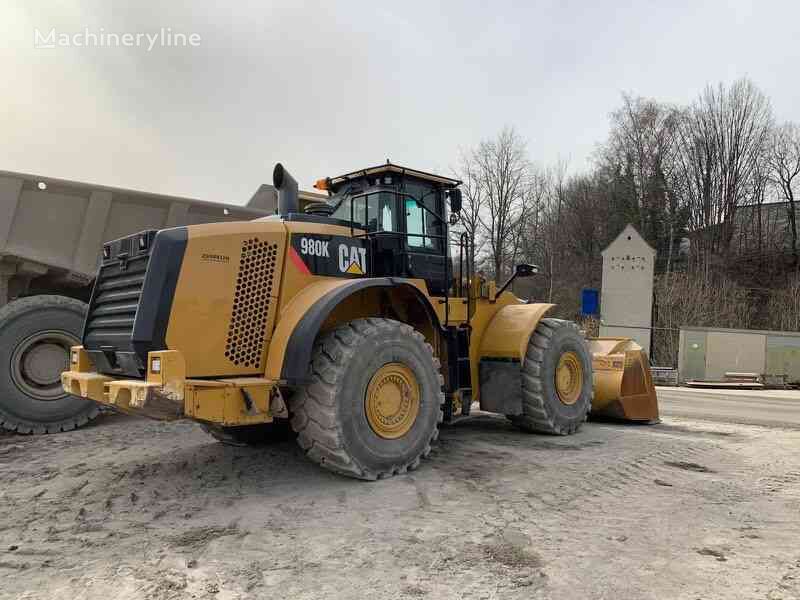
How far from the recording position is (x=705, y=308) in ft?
85.6

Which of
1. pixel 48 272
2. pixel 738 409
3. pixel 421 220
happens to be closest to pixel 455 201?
pixel 421 220

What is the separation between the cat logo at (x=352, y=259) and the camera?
16.9 ft

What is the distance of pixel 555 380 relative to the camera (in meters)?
6.71

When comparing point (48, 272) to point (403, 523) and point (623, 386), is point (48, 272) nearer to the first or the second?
point (403, 523)

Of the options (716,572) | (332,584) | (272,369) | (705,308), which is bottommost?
(332,584)

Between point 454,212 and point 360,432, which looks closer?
point 360,432

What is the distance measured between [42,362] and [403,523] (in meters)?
4.85

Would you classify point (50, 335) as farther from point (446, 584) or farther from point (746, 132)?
point (746, 132)

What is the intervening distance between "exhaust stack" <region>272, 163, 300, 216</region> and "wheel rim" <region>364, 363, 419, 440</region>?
5.47 feet

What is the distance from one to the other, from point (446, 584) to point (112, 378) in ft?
9.88

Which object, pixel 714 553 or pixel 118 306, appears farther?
pixel 118 306

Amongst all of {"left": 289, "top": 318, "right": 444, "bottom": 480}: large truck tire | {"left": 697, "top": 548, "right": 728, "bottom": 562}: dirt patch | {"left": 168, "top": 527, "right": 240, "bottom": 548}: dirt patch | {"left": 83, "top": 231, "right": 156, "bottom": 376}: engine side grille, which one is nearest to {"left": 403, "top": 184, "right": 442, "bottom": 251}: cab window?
{"left": 289, "top": 318, "right": 444, "bottom": 480}: large truck tire

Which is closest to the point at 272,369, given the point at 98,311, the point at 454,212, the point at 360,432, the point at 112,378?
the point at 360,432

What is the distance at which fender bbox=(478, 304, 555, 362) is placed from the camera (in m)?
6.27
